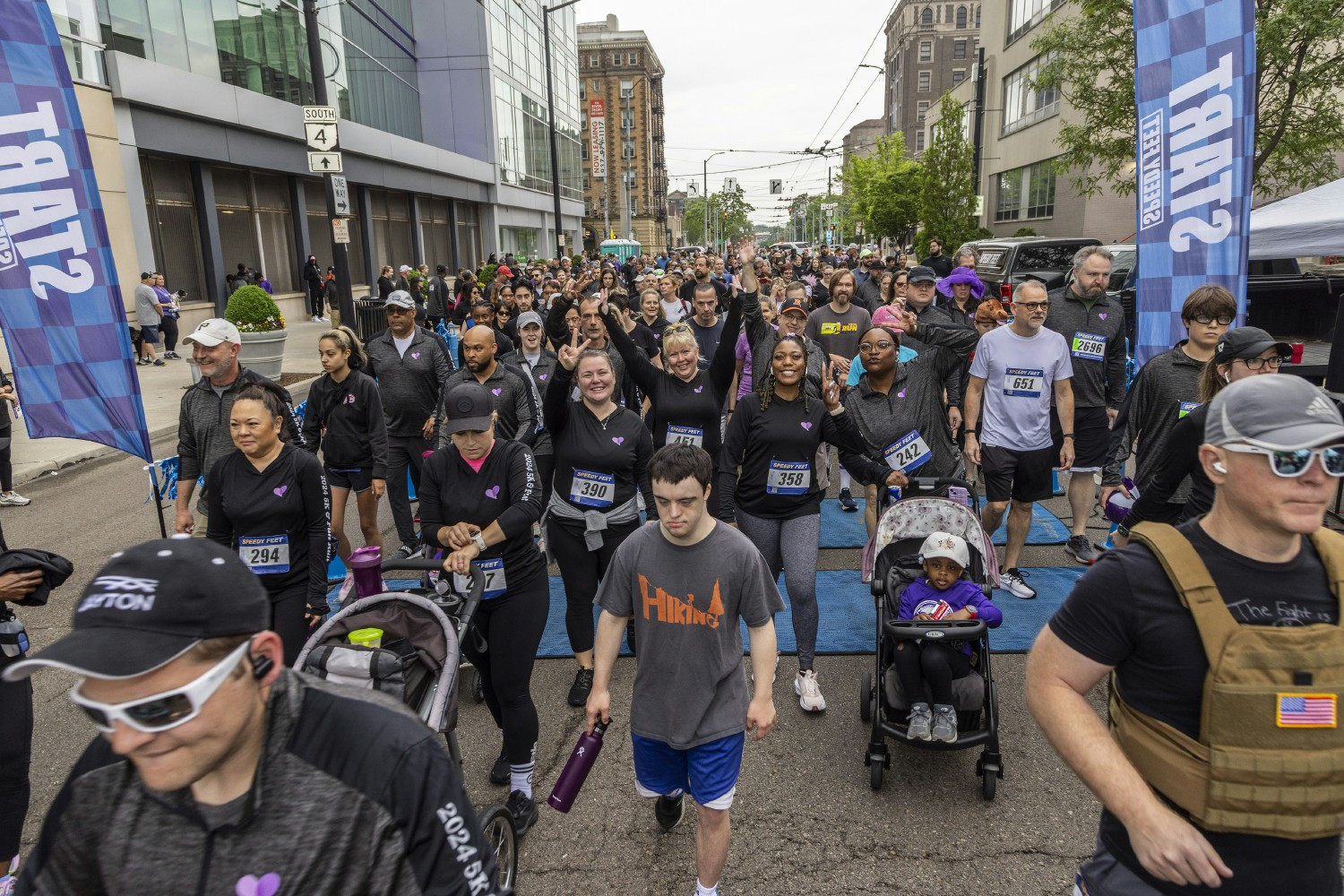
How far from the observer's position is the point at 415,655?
290 centimetres

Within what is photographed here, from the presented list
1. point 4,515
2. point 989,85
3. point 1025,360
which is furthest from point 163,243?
point 989,85

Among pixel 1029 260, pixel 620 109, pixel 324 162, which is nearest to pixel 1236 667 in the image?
pixel 324 162

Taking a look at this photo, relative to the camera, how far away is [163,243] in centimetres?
1994

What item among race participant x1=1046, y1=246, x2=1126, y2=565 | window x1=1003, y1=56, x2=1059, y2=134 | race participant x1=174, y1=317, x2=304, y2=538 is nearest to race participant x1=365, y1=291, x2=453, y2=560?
race participant x1=174, y1=317, x2=304, y2=538

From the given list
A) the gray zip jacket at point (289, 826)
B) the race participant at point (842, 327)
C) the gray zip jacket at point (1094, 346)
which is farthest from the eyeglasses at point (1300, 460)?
the race participant at point (842, 327)

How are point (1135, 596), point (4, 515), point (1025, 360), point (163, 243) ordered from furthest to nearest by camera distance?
point (163, 243) → point (4, 515) → point (1025, 360) → point (1135, 596)

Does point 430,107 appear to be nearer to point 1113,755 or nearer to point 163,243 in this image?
point 163,243

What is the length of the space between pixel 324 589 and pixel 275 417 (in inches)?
33.3

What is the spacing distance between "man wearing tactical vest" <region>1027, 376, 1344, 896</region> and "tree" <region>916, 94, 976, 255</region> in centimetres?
2761

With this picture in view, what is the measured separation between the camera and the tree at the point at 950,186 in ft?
88.6

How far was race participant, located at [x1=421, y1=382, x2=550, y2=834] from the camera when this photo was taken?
143 inches

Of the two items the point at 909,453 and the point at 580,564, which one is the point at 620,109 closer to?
the point at 909,453

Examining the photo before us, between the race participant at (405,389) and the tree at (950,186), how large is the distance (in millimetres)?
24145

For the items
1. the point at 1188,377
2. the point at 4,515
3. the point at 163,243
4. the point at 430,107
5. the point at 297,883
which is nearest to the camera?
the point at 297,883
